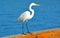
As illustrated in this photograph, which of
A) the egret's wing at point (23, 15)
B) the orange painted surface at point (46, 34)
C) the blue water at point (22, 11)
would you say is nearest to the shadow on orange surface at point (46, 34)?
the orange painted surface at point (46, 34)

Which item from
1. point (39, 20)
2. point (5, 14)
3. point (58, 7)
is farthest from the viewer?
point (58, 7)

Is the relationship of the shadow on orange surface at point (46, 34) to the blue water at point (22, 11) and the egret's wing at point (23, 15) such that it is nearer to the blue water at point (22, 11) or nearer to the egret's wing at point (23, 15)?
the egret's wing at point (23, 15)

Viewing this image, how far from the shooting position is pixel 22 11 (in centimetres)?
712

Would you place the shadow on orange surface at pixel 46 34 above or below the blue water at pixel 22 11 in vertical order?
below

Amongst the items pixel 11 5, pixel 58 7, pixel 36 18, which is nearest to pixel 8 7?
pixel 11 5

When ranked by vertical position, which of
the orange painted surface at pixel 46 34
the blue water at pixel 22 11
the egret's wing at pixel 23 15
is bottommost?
the orange painted surface at pixel 46 34

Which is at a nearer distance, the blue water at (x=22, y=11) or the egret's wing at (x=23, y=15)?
the egret's wing at (x=23, y=15)

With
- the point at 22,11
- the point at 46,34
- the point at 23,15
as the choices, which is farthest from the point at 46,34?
the point at 22,11

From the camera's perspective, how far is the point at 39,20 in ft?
20.7

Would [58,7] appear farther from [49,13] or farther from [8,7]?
[8,7]

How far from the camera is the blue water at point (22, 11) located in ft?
17.2

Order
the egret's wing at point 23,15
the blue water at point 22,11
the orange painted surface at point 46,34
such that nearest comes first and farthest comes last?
the orange painted surface at point 46,34, the egret's wing at point 23,15, the blue water at point 22,11

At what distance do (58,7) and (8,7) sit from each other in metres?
2.19

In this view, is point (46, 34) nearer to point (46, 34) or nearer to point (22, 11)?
point (46, 34)
